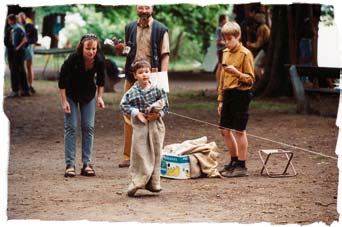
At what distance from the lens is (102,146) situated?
1129cm

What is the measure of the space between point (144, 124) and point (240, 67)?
149 cm

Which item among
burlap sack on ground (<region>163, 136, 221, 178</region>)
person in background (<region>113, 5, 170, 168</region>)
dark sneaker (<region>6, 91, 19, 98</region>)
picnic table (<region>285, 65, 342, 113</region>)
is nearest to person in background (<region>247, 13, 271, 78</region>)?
picnic table (<region>285, 65, 342, 113</region>)

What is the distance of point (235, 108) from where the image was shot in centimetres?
853

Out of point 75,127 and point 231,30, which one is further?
point 75,127

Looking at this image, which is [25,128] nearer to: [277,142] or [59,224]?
[277,142]

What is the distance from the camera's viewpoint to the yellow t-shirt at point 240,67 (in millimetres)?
8422

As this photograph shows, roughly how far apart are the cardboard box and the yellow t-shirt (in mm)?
854

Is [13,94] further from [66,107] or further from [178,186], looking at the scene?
[178,186]

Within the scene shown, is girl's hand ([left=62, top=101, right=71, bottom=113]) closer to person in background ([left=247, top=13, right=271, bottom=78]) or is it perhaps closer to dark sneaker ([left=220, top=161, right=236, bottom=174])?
dark sneaker ([left=220, top=161, right=236, bottom=174])

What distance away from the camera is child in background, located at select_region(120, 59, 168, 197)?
24.3ft

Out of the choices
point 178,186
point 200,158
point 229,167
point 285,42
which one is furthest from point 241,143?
point 285,42

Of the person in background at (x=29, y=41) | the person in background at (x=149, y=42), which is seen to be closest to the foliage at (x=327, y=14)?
the person in background at (x=29, y=41)

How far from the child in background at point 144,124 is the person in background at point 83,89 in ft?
3.31

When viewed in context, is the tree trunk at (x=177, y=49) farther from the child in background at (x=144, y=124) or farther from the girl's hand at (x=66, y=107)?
the child in background at (x=144, y=124)
